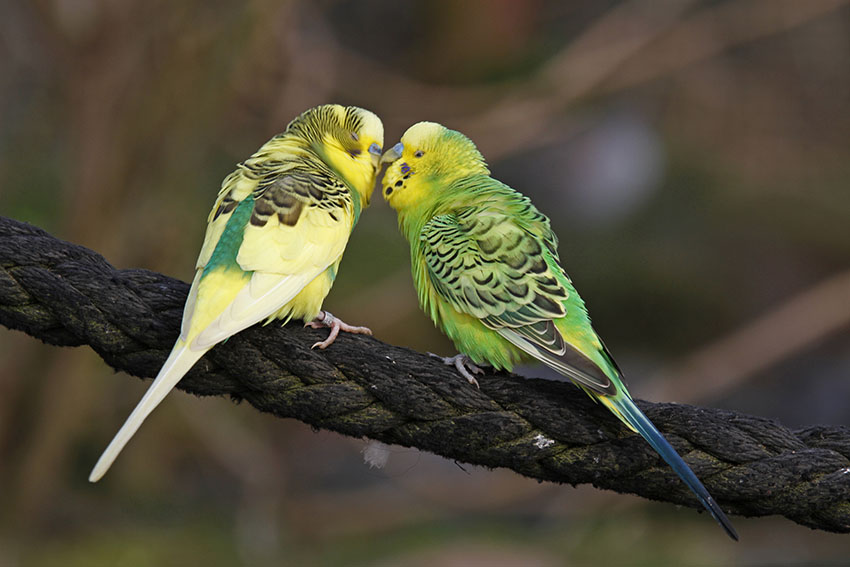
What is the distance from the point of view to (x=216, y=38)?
4.96 meters

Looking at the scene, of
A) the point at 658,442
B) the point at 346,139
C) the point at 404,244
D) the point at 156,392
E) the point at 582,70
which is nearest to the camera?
the point at 156,392

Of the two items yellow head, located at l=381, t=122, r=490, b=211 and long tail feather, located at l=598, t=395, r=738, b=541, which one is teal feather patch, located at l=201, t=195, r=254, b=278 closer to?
yellow head, located at l=381, t=122, r=490, b=211

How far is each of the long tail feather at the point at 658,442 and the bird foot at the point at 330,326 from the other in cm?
61

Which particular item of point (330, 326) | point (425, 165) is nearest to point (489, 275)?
point (330, 326)

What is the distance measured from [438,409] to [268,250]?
54cm

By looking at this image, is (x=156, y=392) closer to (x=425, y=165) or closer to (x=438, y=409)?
(x=438, y=409)

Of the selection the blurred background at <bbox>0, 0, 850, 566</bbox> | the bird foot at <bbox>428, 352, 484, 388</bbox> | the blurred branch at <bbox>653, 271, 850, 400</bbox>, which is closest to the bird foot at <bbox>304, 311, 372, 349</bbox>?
the bird foot at <bbox>428, 352, 484, 388</bbox>

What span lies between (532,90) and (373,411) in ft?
17.6

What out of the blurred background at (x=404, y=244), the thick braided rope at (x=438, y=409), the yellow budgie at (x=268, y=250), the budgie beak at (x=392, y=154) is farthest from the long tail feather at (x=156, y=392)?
the blurred background at (x=404, y=244)

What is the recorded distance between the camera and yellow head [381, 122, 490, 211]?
256cm

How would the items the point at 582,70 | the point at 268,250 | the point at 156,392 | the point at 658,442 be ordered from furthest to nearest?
the point at 582,70, the point at 268,250, the point at 658,442, the point at 156,392

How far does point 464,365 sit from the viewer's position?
217 centimetres

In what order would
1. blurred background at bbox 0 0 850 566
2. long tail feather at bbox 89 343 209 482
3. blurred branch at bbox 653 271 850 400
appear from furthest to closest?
blurred branch at bbox 653 271 850 400, blurred background at bbox 0 0 850 566, long tail feather at bbox 89 343 209 482

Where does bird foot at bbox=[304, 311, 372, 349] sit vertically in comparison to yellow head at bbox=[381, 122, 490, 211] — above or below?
below
